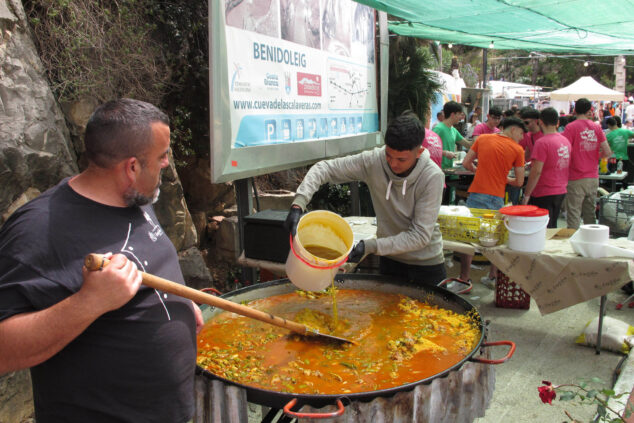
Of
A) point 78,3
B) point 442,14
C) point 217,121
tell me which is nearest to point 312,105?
point 217,121

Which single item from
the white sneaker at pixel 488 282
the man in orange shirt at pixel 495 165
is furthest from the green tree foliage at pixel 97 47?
the white sneaker at pixel 488 282

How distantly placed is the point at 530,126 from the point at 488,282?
3388 millimetres

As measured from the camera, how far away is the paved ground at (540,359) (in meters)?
3.39

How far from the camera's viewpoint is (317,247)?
9.11 ft

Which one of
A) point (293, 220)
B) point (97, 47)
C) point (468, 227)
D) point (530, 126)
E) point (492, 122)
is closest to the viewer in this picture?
point (293, 220)

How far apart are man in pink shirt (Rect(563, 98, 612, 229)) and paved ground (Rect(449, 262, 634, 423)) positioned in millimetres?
1575

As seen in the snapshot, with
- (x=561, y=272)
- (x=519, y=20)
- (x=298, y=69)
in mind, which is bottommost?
(x=561, y=272)

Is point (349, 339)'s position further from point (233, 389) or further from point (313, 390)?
point (233, 389)

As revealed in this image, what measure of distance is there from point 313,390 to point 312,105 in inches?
136

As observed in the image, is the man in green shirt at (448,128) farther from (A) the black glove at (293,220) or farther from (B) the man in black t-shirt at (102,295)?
(B) the man in black t-shirt at (102,295)

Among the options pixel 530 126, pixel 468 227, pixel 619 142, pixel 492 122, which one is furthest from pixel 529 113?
pixel 468 227

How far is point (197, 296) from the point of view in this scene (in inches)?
65.2

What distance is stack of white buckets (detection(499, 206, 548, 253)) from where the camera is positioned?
405 centimetres

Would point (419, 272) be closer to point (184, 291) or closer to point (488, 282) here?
point (184, 291)
